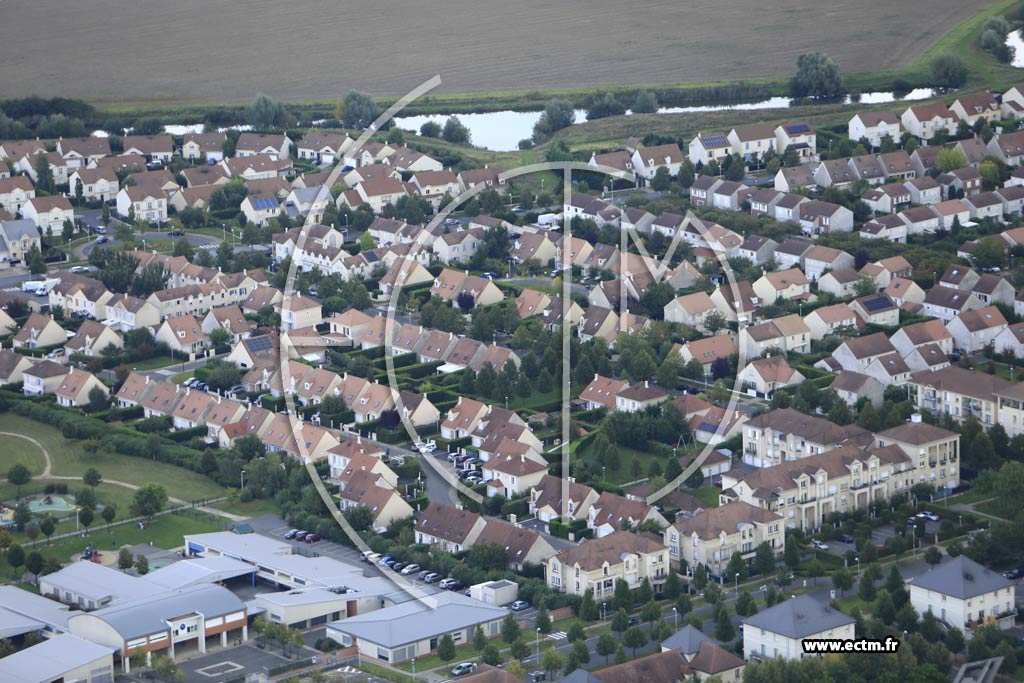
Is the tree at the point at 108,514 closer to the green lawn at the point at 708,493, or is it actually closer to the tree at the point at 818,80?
the green lawn at the point at 708,493

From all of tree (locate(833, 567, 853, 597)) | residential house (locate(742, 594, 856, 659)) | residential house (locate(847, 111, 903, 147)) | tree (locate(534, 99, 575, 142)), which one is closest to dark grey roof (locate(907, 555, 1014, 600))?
tree (locate(833, 567, 853, 597))

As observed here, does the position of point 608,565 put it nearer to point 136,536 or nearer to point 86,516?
point 136,536

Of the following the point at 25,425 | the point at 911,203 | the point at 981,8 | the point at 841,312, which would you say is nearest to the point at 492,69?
the point at 981,8

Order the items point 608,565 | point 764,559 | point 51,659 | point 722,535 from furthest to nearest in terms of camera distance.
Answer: point 722,535, point 764,559, point 608,565, point 51,659

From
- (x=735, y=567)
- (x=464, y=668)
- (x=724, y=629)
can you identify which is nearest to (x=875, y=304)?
(x=735, y=567)

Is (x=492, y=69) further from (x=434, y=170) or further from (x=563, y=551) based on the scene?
(x=563, y=551)

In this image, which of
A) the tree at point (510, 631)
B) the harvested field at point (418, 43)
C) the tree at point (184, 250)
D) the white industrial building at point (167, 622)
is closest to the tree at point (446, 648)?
the tree at point (510, 631)
